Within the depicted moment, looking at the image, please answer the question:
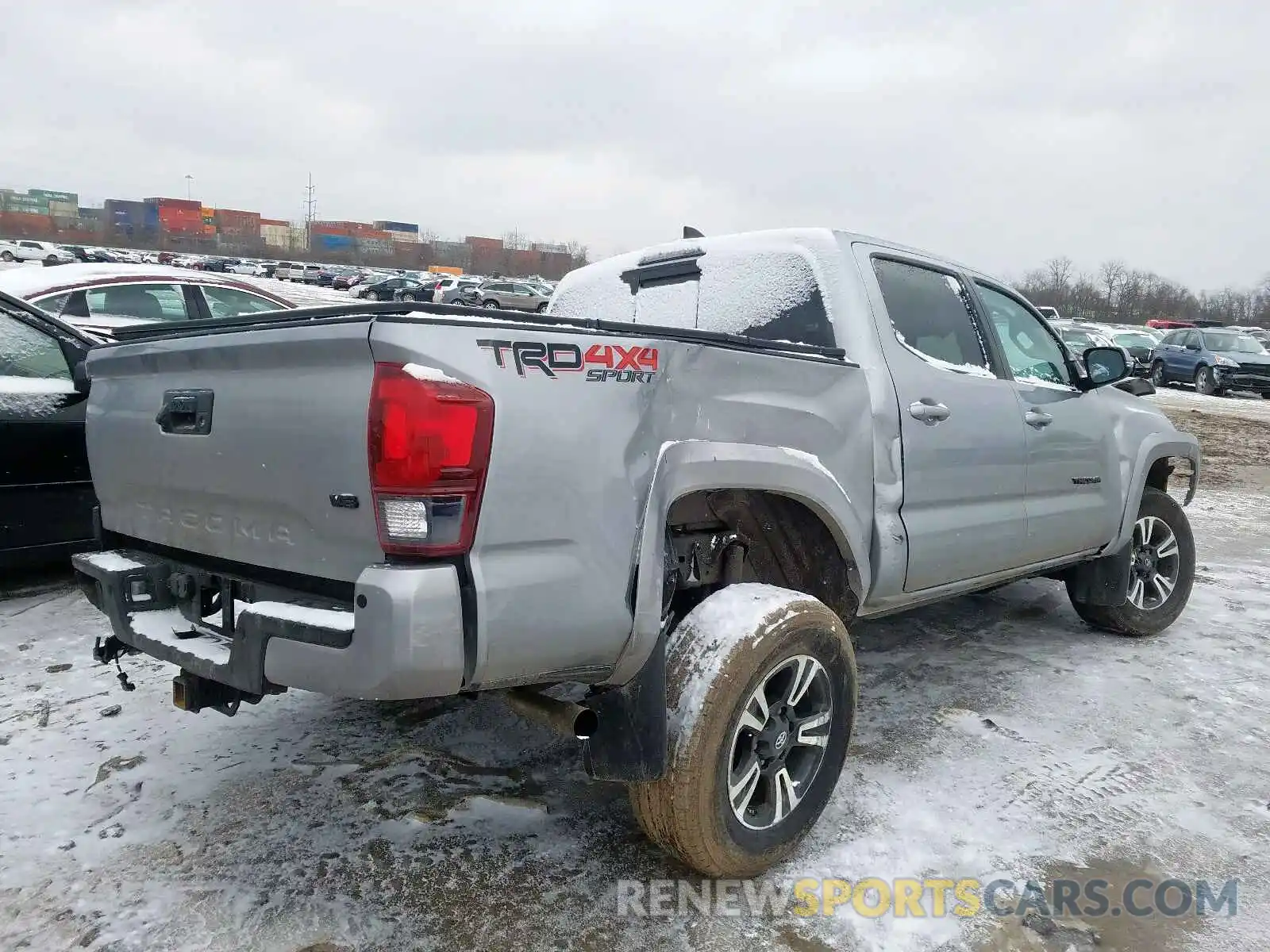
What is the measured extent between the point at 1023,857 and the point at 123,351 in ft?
10.2

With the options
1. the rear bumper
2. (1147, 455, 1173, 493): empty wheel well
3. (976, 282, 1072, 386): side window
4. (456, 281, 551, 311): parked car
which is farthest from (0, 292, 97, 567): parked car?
(456, 281, 551, 311): parked car

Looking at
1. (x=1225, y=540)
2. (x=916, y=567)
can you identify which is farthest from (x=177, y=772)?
(x=1225, y=540)

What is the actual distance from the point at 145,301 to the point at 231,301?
68 cm

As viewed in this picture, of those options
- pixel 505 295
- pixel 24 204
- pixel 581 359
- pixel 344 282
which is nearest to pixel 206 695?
pixel 581 359

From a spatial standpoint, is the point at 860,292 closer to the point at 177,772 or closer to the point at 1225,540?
the point at 177,772

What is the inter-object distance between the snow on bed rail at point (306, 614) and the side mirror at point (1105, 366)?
3732 mm

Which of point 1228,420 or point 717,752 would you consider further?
point 1228,420

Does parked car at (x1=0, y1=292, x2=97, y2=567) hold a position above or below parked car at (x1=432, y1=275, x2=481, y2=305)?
below

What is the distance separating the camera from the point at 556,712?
8.23ft

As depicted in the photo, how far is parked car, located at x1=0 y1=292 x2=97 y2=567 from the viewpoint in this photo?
4.40 metres

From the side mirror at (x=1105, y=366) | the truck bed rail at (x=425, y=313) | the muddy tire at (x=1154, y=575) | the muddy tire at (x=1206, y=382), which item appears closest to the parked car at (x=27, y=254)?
the muddy tire at (x=1206, y=382)

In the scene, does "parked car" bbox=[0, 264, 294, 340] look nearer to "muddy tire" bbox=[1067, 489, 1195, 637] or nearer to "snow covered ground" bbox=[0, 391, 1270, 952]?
"snow covered ground" bbox=[0, 391, 1270, 952]

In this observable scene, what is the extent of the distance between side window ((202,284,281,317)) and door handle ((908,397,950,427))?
622 centimetres

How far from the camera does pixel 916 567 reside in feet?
10.6
